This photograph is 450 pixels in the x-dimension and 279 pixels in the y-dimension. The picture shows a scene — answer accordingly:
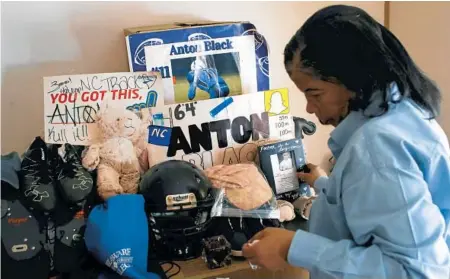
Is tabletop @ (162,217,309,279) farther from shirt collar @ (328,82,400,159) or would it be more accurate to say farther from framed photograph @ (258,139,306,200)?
shirt collar @ (328,82,400,159)

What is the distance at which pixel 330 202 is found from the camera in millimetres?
761

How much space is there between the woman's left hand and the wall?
2.48 ft

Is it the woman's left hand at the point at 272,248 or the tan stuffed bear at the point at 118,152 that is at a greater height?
the tan stuffed bear at the point at 118,152

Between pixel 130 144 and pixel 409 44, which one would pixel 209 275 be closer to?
pixel 130 144

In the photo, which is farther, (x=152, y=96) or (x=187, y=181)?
(x=152, y=96)

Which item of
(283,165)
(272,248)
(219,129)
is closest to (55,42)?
(219,129)

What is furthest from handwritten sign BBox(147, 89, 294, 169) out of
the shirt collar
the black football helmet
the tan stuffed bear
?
the shirt collar

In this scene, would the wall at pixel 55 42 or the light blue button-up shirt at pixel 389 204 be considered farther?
the wall at pixel 55 42

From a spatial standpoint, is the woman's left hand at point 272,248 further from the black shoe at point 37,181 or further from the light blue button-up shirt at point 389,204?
the black shoe at point 37,181

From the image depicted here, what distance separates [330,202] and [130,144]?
1.90ft

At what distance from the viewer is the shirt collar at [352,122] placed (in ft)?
2.31

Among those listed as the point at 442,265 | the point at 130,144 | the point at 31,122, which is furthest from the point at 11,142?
the point at 442,265

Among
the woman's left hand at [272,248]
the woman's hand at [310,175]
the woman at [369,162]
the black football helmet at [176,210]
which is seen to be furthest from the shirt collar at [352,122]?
the woman's hand at [310,175]

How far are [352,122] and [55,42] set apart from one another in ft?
2.75
